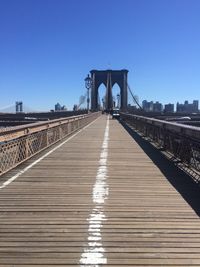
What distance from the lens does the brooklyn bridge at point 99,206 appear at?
5.50 m

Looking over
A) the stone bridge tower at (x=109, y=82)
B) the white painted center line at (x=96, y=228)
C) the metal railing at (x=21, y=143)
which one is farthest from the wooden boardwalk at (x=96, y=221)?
the stone bridge tower at (x=109, y=82)

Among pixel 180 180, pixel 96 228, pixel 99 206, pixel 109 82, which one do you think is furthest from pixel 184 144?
pixel 109 82

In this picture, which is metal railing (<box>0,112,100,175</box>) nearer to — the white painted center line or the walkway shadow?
the white painted center line

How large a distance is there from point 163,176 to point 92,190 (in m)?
2.59

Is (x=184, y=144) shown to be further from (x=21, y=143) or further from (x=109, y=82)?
(x=109, y=82)

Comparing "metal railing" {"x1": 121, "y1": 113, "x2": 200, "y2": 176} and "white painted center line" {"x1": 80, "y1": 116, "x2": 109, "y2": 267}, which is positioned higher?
"metal railing" {"x1": 121, "y1": 113, "x2": 200, "y2": 176}

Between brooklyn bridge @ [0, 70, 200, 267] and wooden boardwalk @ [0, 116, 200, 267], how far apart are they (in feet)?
0.04

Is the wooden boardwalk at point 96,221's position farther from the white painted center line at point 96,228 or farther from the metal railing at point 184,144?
the metal railing at point 184,144

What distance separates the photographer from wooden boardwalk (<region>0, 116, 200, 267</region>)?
17.7 ft

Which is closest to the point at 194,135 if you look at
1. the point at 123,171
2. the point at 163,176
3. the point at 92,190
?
the point at 163,176

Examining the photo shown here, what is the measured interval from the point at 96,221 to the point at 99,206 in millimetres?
1022

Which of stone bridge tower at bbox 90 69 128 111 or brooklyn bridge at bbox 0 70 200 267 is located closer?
brooklyn bridge at bbox 0 70 200 267

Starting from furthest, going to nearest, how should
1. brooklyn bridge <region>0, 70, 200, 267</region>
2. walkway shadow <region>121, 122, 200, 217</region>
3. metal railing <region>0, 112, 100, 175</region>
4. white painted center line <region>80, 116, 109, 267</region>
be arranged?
1. metal railing <region>0, 112, 100, 175</region>
2. walkway shadow <region>121, 122, 200, 217</region>
3. brooklyn bridge <region>0, 70, 200, 267</region>
4. white painted center line <region>80, 116, 109, 267</region>

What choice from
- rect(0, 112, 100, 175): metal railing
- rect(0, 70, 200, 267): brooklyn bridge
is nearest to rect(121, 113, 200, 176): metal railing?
rect(0, 70, 200, 267): brooklyn bridge
